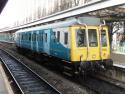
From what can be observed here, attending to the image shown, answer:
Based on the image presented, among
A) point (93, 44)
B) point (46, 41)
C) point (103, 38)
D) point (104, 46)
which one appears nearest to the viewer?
point (93, 44)

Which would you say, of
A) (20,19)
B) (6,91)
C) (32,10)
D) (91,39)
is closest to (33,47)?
(91,39)

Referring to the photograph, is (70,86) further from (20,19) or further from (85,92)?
(20,19)

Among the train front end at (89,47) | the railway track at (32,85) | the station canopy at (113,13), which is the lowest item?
the railway track at (32,85)

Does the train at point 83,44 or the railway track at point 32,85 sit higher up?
the train at point 83,44

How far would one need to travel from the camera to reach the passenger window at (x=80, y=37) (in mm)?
14688

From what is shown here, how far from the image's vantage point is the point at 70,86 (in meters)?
14.0

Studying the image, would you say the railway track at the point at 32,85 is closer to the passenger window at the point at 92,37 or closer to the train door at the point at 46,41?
the train door at the point at 46,41

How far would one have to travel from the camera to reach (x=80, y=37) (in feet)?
48.6

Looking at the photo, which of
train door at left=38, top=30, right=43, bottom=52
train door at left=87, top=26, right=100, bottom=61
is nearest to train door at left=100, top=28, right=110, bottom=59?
train door at left=87, top=26, right=100, bottom=61

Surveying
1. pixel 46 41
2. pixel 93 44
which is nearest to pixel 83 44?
pixel 93 44

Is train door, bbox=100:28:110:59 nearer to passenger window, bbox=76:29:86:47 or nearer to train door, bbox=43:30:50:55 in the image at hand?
passenger window, bbox=76:29:86:47

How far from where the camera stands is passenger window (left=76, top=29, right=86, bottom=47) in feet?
48.2

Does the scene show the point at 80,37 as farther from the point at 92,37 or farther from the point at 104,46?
the point at 104,46

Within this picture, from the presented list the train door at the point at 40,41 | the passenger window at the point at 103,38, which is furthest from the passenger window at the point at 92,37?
the train door at the point at 40,41
